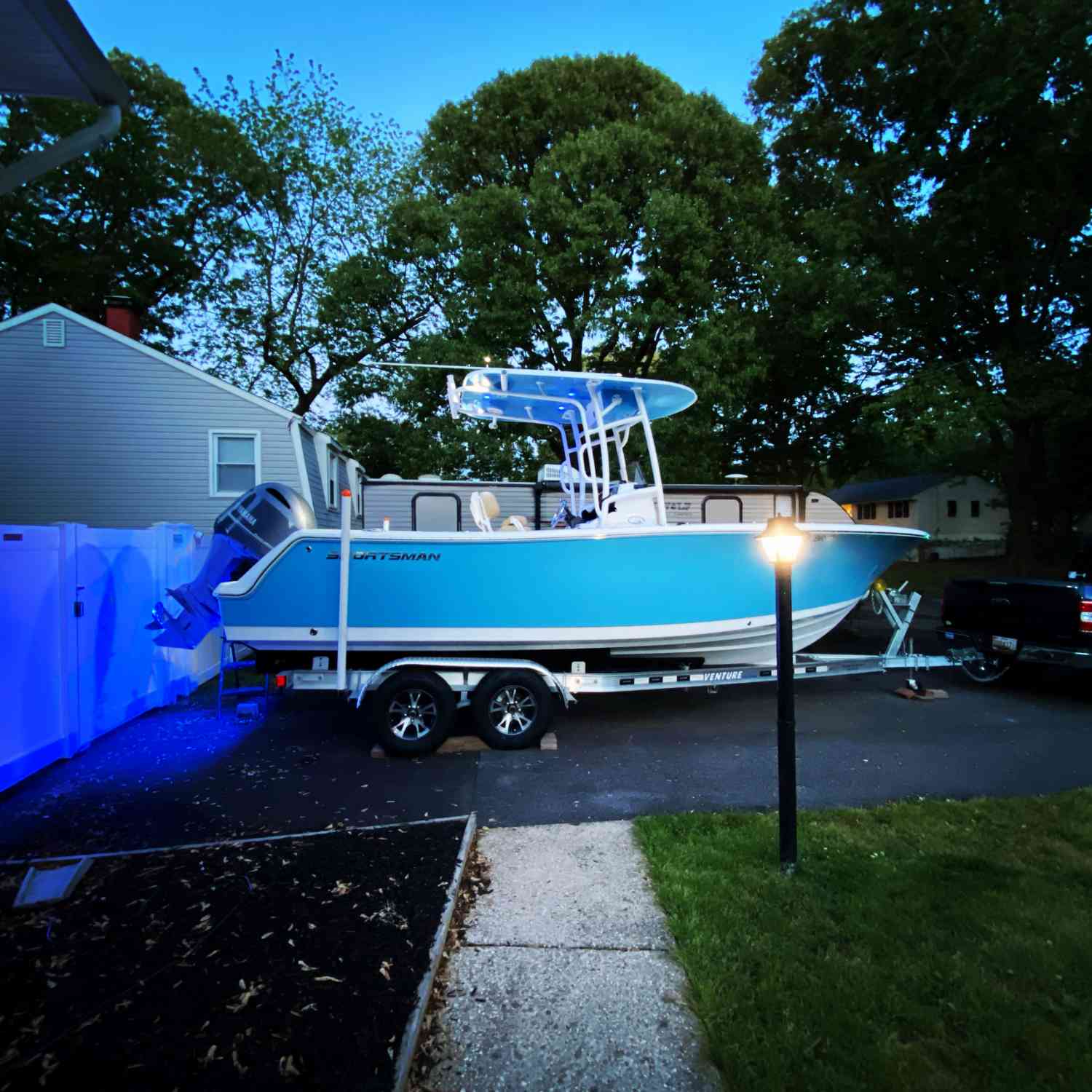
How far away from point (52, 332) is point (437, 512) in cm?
1001

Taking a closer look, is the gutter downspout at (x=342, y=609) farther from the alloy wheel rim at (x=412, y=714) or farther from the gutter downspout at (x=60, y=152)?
the gutter downspout at (x=60, y=152)

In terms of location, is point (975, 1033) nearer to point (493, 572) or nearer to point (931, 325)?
point (493, 572)

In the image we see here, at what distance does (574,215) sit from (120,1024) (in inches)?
579

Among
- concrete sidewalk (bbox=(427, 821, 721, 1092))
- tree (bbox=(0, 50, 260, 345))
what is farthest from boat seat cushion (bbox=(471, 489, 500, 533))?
tree (bbox=(0, 50, 260, 345))

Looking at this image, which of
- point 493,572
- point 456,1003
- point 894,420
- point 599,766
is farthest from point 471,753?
A: point 894,420

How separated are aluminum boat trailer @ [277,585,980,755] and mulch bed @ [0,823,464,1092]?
1.68 meters

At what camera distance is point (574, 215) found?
14.0m

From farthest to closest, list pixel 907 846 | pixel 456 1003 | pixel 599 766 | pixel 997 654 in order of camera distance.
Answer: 1. pixel 997 654
2. pixel 599 766
3. pixel 907 846
4. pixel 456 1003

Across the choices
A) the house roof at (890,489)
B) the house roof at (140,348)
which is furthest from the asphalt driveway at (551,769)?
the house roof at (890,489)

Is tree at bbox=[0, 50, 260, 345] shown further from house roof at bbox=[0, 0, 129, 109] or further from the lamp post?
the lamp post

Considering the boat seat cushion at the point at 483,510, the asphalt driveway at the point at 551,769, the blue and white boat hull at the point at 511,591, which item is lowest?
the asphalt driveway at the point at 551,769

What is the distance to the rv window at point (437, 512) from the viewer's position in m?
8.50

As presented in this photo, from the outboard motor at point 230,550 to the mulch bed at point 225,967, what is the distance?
2139mm

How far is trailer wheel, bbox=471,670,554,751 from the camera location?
17.9 ft
